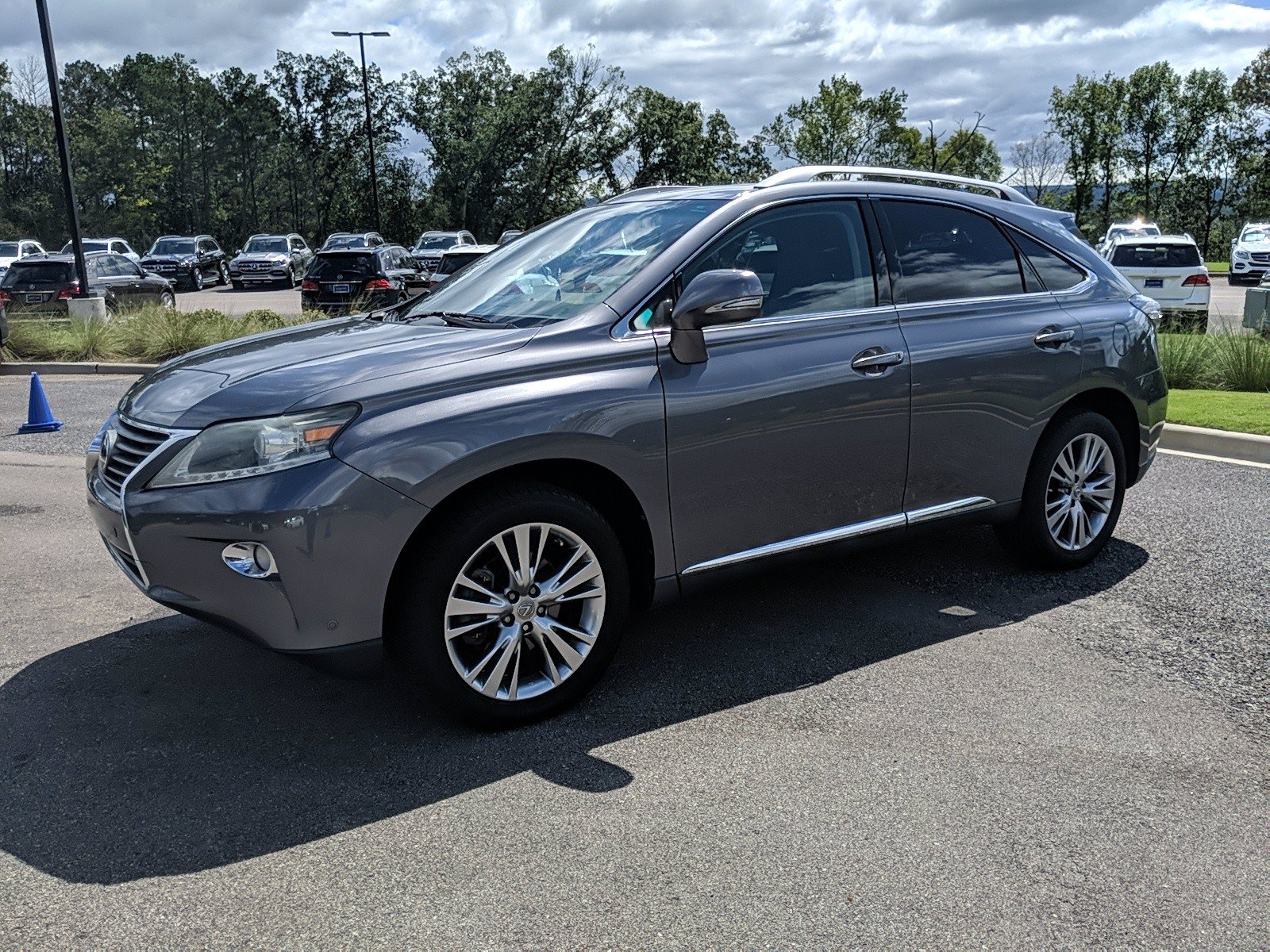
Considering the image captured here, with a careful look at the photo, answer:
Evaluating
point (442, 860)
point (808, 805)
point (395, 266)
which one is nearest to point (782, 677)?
point (808, 805)

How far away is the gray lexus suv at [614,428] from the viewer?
3.49 m

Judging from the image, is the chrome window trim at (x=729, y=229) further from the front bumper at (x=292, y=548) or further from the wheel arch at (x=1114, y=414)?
the wheel arch at (x=1114, y=414)

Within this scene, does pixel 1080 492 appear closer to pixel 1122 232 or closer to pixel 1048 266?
pixel 1048 266

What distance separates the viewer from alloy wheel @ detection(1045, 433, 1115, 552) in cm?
541

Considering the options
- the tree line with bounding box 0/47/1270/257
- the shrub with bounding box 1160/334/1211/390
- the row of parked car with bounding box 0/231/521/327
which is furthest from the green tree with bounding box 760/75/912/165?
the shrub with bounding box 1160/334/1211/390

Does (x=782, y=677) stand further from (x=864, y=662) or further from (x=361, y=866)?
(x=361, y=866)

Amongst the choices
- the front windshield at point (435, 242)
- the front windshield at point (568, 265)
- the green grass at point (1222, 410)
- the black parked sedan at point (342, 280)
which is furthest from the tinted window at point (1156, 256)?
the front windshield at point (435, 242)

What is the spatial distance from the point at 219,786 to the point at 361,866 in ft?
2.28

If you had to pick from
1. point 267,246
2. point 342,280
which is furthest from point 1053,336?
point 267,246

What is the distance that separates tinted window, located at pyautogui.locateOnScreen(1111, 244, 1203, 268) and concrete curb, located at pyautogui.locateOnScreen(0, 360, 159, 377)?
15720mm

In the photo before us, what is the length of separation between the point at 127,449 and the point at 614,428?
163 cm

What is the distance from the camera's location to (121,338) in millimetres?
15516

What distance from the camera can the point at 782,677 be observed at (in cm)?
434

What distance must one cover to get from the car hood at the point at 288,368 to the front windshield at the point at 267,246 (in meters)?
41.2
